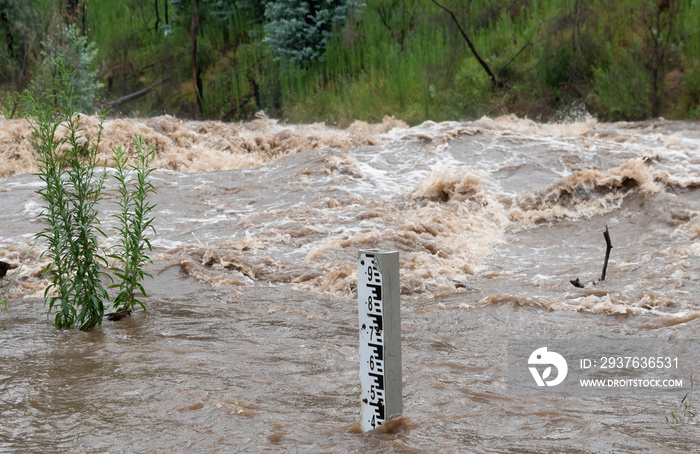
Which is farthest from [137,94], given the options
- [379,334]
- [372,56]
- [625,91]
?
[379,334]

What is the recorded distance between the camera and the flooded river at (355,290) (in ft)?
11.7

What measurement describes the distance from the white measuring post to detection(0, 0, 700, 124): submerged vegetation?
15.2 metres

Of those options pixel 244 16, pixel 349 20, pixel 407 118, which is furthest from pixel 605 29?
pixel 244 16

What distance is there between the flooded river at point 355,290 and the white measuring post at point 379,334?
0.51 ft

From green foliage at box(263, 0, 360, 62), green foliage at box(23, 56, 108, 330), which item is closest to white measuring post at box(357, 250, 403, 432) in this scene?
green foliage at box(23, 56, 108, 330)

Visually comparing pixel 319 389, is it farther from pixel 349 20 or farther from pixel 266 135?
pixel 349 20

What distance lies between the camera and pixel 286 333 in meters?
5.84

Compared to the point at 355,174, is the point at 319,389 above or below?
below

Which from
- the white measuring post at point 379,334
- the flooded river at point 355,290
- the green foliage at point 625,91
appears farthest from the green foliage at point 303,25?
the white measuring post at point 379,334

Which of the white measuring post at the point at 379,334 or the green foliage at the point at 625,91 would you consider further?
the green foliage at the point at 625,91

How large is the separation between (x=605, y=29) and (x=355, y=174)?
391 inches

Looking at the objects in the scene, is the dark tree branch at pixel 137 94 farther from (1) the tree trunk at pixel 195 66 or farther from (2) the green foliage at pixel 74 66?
(2) the green foliage at pixel 74 66

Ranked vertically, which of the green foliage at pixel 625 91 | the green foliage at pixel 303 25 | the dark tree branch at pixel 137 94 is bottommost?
the green foliage at pixel 625 91

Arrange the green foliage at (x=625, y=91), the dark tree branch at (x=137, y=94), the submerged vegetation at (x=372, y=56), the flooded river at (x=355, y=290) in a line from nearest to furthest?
the flooded river at (x=355, y=290), the green foliage at (x=625, y=91), the submerged vegetation at (x=372, y=56), the dark tree branch at (x=137, y=94)
